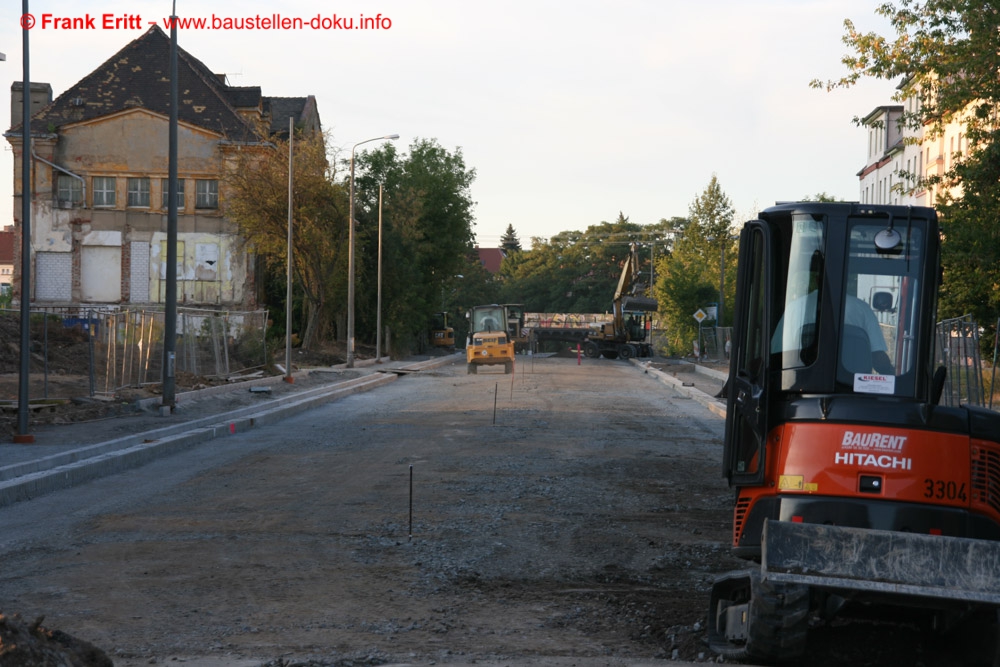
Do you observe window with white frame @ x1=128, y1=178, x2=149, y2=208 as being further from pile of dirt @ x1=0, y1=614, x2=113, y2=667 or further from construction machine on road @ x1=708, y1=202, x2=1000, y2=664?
pile of dirt @ x1=0, y1=614, x2=113, y2=667

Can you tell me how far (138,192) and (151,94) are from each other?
6.06 meters

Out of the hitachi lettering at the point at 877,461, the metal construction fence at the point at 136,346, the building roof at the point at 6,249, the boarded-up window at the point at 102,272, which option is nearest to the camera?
the hitachi lettering at the point at 877,461

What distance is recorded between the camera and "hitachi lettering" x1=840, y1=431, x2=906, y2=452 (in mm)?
5957

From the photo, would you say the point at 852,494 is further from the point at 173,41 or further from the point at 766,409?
the point at 173,41

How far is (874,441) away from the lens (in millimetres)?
5980

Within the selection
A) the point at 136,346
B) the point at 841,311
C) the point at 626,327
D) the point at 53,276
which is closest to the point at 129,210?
the point at 53,276

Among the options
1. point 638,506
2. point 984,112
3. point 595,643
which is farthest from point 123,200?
point 595,643

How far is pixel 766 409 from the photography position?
21.1 feet

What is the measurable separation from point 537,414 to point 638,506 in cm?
1231

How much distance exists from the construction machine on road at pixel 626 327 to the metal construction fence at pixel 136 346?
105ft

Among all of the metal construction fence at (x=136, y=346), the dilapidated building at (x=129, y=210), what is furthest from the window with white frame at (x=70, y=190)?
the metal construction fence at (x=136, y=346)

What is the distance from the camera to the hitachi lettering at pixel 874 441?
5.96m

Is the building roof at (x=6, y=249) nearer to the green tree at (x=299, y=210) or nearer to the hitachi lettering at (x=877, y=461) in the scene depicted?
the green tree at (x=299, y=210)

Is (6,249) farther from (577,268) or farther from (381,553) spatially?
(381,553)
